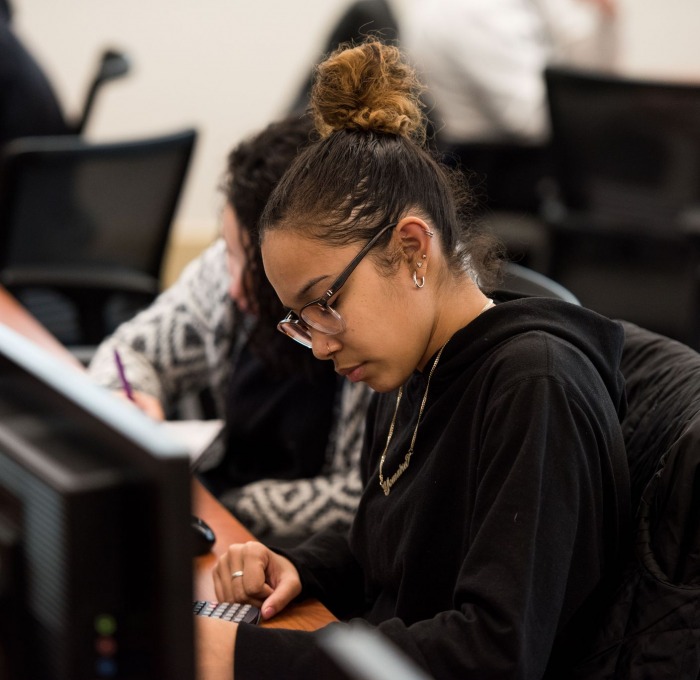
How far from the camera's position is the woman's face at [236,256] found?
1.58 m

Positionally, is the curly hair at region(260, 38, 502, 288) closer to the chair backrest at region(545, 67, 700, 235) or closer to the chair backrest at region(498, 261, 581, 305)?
the chair backrest at region(498, 261, 581, 305)

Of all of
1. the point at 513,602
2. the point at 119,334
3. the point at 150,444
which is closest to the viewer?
the point at 150,444

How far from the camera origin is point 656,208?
3127 mm

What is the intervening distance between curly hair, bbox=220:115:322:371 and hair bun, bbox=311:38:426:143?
0.34m

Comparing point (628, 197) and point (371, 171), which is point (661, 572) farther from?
point (628, 197)

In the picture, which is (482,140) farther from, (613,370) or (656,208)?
(613,370)

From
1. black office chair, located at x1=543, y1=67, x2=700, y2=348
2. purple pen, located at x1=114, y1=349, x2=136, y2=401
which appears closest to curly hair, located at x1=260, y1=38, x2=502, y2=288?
purple pen, located at x1=114, y1=349, x2=136, y2=401

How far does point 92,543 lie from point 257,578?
645 millimetres

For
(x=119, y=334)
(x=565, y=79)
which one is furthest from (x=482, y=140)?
(x=119, y=334)

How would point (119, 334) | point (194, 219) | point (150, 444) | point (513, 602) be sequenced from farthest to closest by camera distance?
point (194, 219), point (119, 334), point (513, 602), point (150, 444)

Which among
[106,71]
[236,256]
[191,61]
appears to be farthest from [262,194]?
[191,61]

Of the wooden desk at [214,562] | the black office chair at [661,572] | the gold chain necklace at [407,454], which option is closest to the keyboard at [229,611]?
the wooden desk at [214,562]

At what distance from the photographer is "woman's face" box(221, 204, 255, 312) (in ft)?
5.17

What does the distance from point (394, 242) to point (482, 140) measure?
2752mm
